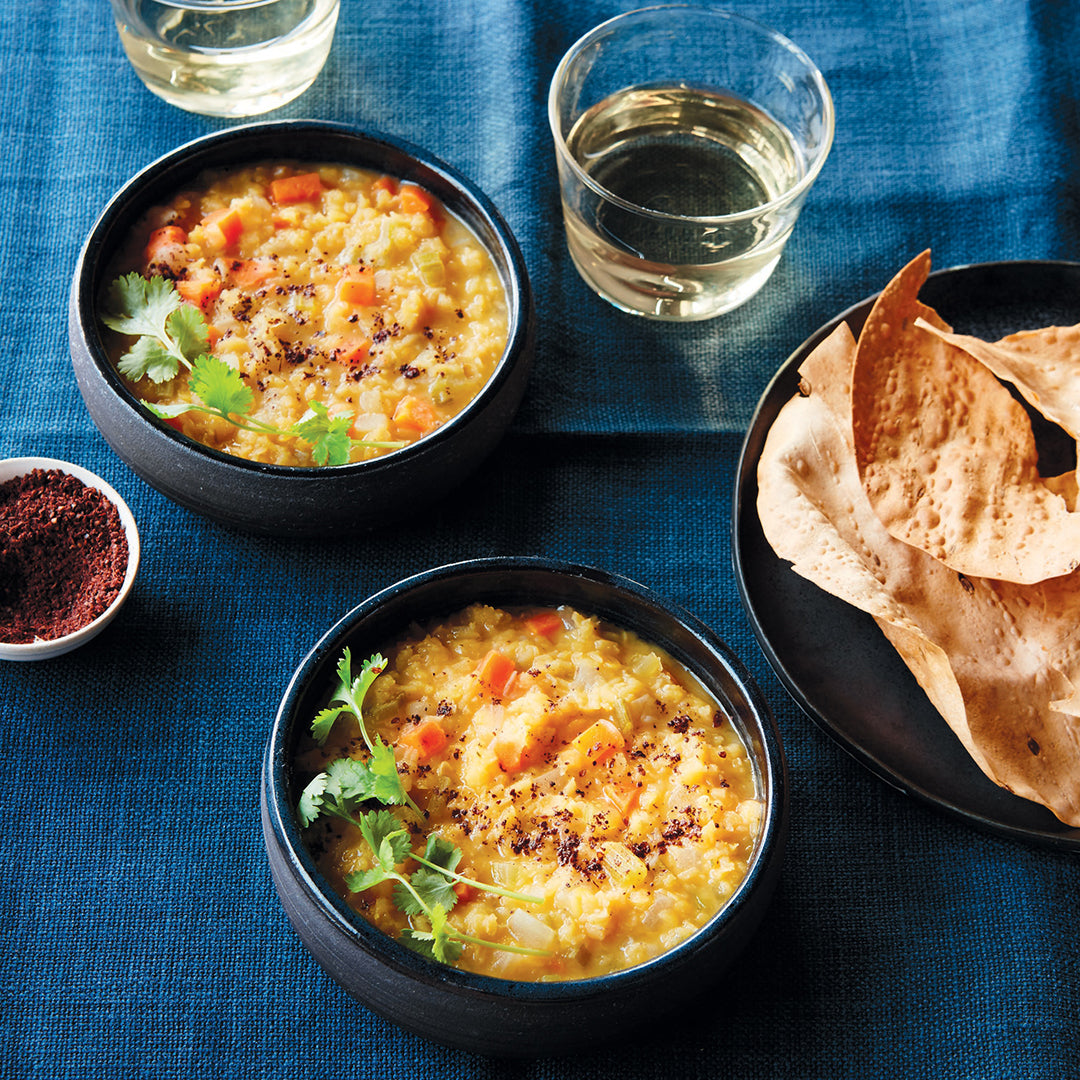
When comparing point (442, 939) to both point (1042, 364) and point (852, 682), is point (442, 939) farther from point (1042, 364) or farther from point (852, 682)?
point (1042, 364)

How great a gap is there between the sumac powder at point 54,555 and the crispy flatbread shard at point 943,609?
1.37 m

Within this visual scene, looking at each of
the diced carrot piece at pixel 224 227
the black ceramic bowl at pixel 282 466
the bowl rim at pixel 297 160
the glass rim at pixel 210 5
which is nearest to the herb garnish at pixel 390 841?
the black ceramic bowl at pixel 282 466

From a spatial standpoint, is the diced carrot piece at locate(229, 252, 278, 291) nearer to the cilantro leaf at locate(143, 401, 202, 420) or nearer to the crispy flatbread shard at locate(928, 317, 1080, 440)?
the cilantro leaf at locate(143, 401, 202, 420)

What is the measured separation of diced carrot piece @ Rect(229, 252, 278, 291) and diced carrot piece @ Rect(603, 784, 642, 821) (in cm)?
137

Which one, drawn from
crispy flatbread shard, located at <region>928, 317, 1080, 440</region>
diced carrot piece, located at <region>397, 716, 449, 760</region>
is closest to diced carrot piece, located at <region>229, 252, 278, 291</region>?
diced carrot piece, located at <region>397, 716, 449, 760</region>

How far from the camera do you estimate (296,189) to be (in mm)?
2924

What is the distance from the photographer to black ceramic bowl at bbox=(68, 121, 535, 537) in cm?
253

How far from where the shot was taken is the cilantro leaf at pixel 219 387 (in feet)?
8.21

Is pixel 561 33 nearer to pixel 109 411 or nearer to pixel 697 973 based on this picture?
pixel 109 411

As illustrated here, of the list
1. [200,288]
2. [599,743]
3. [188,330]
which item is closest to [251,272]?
[200,288]

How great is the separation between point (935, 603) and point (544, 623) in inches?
31.9

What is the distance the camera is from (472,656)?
244 centimetres

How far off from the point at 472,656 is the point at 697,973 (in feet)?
2.39

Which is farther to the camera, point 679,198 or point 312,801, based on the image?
point 679,198
